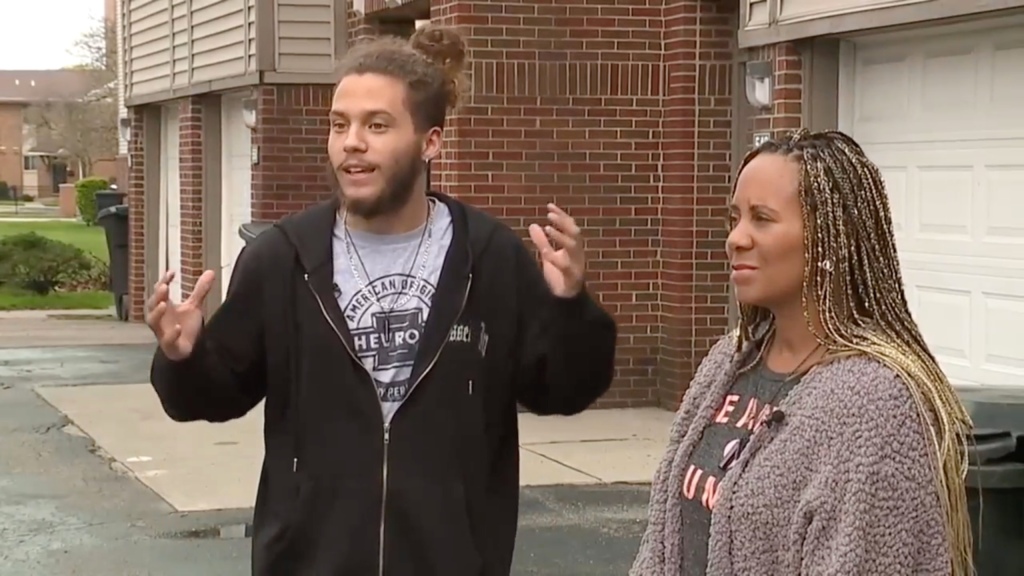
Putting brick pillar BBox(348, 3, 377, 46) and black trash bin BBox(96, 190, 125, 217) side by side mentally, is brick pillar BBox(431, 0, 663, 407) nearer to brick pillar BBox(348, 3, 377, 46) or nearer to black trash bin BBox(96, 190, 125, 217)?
brick pillar BBox(348, 3, 377, 46)

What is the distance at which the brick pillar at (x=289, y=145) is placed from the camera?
539 inches

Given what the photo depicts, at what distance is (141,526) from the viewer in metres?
7.78

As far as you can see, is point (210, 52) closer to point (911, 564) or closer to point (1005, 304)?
point (1005, 304)

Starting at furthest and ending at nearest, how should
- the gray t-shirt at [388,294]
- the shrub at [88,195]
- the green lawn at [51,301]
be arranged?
the shrub at [88,195] < the green lawn at [51,301] < the gray t-shirt at [388,294]

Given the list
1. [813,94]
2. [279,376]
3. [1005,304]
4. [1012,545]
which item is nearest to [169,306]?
[279,376]

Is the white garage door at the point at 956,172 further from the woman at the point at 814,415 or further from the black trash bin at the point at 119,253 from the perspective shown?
the black trash bin at the point at 119,253

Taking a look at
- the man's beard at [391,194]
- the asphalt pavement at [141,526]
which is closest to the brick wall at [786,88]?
the asphalt pavement at [141,526]

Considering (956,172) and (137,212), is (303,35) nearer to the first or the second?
(137,212)

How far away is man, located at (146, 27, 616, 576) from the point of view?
3.24 metres

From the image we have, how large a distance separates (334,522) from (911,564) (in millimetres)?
1258

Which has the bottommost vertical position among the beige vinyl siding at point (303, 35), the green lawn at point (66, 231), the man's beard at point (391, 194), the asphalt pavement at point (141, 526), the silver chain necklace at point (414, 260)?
the asphalt pavement at point (141, 526)

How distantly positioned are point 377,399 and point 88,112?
235ft

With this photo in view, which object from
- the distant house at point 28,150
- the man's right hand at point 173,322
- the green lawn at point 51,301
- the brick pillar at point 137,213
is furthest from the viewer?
the distant house at point 28,150

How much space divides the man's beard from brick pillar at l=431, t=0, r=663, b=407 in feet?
23.9
